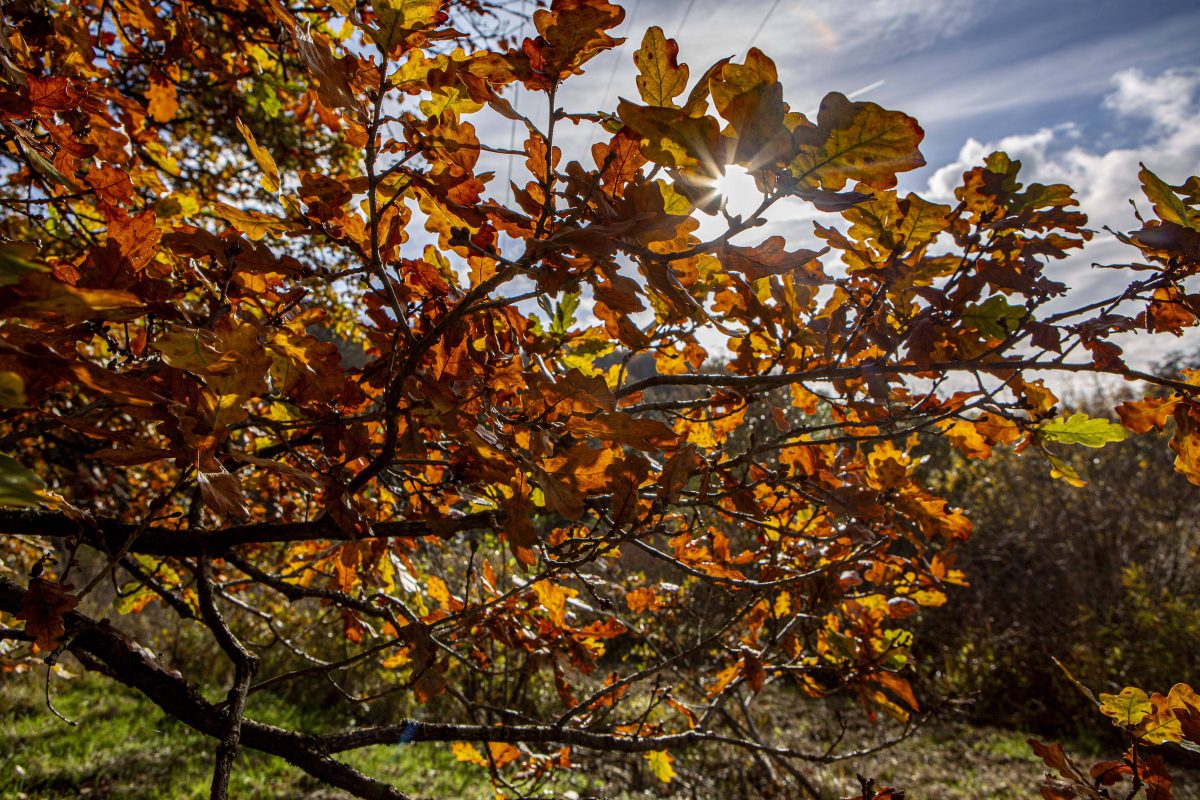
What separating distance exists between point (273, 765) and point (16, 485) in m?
5.32

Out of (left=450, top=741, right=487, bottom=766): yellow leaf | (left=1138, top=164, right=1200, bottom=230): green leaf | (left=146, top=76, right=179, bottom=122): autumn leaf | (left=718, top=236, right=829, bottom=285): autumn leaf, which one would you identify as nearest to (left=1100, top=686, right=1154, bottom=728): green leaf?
(left=1138, top=164, right=1200, bottom=230): green leaf

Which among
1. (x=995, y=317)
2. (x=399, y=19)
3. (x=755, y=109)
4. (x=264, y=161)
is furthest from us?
(x=995, y=317)

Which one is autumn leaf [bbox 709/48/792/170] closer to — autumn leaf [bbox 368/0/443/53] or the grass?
autumn leaf [bbox 368/0/443/53]

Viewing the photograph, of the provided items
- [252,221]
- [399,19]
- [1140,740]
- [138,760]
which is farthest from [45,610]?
[138,760]

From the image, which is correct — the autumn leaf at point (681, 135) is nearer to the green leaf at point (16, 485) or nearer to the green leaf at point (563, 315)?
the green leaf at point (16, 485)

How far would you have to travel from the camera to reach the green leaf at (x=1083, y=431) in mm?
1070

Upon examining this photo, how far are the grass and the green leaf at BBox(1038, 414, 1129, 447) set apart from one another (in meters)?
3.67

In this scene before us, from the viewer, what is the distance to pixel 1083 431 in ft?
3.60

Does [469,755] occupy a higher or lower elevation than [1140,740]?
lower

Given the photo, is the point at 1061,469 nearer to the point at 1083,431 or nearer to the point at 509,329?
the point at 1083,431

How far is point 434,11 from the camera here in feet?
2.34

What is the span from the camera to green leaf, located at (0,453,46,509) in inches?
14.0

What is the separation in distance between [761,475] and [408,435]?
0.93 metres

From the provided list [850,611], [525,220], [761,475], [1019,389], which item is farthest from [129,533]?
[850,611]
